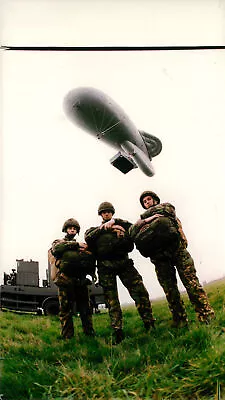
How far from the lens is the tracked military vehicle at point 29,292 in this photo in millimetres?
3854

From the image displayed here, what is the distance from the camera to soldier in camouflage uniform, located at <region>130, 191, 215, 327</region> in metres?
3.61

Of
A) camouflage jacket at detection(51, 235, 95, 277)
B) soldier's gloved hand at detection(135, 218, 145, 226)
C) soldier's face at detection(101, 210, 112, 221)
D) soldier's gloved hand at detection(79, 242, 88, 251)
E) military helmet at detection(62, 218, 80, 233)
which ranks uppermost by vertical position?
soldier's face at detection(101, 210, 112, 221)

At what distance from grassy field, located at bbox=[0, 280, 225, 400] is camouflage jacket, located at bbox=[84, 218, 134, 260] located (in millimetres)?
504

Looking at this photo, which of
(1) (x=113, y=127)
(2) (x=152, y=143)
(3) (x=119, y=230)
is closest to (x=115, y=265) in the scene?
(3) (x=119, y=230)

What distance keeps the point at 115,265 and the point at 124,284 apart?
0.19 meters

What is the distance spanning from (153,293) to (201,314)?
1.49 ft

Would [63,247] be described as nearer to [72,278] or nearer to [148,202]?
[72,278]

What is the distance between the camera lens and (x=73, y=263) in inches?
148

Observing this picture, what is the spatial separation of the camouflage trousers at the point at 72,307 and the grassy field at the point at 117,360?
0.06 meters

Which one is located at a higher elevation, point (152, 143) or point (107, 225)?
point (152, 143)

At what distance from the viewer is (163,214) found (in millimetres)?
3723

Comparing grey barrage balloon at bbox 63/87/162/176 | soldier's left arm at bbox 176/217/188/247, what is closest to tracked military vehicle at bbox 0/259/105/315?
soldier's left arm at bbox 176/217/188/247

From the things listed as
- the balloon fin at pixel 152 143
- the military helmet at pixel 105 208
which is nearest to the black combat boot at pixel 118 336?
the military helmet at pixel 105 208

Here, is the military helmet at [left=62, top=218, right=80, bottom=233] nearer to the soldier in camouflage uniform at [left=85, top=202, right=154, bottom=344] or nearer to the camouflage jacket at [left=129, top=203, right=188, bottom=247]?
the soldier in camouflage uniform at [left=85, top=202, right=154, bottom=344]
